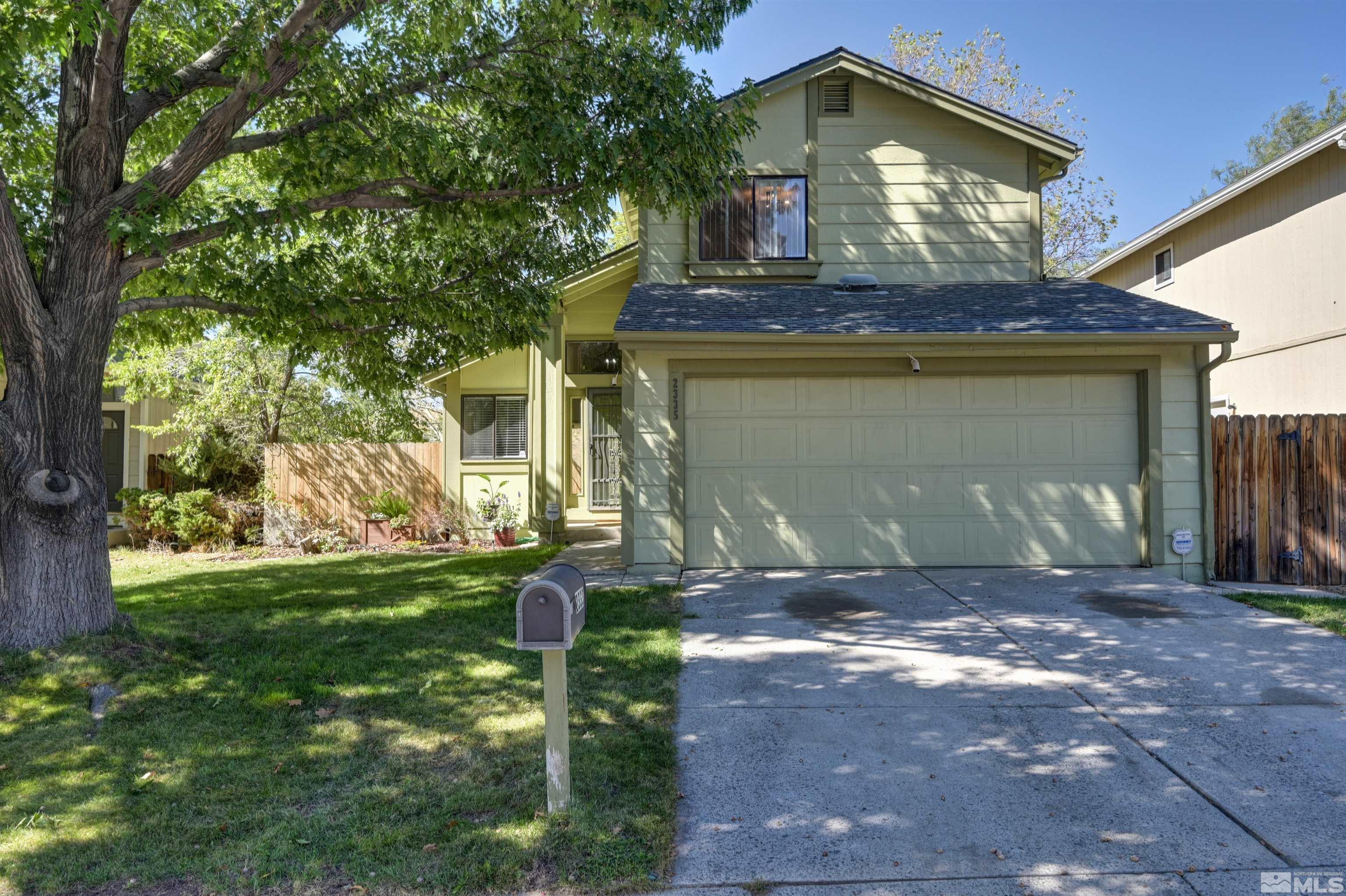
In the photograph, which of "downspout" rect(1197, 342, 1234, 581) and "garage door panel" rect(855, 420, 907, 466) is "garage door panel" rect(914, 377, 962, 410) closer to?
"garage door panel" rect(855, 420, 907, 466)

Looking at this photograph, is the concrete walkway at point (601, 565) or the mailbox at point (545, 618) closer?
the mailbox at point (545, 618)

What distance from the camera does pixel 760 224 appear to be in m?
10.2

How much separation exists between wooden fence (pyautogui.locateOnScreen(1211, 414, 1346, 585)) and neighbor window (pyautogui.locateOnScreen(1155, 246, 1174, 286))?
8859mm

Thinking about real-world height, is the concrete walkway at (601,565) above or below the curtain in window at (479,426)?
below

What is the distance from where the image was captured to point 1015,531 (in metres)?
8.72

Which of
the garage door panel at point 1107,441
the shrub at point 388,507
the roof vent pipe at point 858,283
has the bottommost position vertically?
the shrub at point 388,507

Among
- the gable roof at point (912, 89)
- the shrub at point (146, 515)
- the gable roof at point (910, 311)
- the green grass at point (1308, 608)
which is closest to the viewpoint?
the green grass at point (1308, 608)

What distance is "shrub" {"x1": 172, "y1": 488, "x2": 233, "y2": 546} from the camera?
1239 cm


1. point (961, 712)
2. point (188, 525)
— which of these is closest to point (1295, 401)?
point (961, 712)

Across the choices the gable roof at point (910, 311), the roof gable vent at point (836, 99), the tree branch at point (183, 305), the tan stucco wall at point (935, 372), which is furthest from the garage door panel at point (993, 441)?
the tree branch at point (183, 305)

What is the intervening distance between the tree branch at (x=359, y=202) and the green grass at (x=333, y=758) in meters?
2.87

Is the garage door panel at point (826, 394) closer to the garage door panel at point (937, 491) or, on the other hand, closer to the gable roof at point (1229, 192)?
the garage door panel at point (937, 491)

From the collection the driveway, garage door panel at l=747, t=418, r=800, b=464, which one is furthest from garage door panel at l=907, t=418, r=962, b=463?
the driveway

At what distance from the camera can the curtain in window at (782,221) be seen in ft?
33.6
